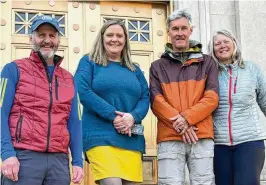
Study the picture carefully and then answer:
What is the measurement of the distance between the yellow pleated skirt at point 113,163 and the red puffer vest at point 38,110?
45 cm

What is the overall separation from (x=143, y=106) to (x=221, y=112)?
0.66 m

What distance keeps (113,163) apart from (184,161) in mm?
585

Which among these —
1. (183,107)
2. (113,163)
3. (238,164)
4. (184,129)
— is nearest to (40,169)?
(113,163)

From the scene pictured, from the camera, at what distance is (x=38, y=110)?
3.40m

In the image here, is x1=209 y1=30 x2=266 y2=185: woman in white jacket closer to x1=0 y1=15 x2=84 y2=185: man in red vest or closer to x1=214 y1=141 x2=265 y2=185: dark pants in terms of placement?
x1=214 y1=141 x2=265 y2=185: dark pants

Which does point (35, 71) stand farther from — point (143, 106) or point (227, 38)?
point (227, 38)

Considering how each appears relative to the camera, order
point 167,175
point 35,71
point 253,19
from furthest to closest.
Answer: point 253,19
point 167,175
point 35,71

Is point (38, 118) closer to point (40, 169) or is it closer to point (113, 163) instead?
point (40, 169)

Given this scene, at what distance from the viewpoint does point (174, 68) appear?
4.28 m

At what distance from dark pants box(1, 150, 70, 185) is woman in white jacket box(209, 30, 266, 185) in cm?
141

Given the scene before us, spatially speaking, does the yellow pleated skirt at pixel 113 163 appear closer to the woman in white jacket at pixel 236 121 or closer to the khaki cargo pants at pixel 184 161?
the khaki cargo pants at pixel 184 161

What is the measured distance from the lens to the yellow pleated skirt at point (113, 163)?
389cm

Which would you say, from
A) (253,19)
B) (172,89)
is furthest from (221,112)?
(253,19)

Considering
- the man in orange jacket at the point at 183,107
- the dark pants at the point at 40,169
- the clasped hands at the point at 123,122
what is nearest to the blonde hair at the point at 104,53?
the man in orange jacket at the point at 183,107
